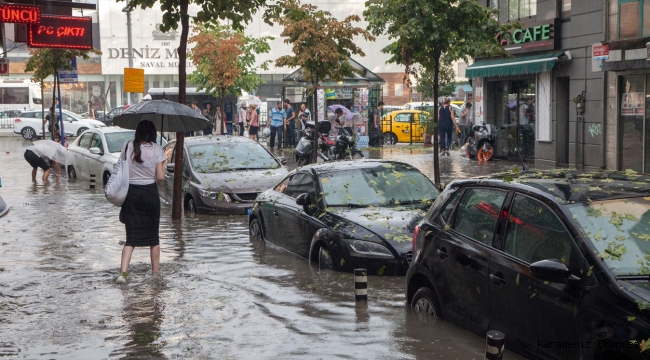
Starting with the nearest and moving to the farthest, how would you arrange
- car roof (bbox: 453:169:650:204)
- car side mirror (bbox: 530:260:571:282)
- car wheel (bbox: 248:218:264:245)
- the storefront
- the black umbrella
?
1. car side mirror (bbox: 530:260:571:282)
2. car roof (bbox: 453:169:650:204)
3. the black umbrella
4. car wheel (bbox: 248:218:264:245)
5. the storefront

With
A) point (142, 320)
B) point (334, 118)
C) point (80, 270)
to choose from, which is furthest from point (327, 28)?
point (142, 320)

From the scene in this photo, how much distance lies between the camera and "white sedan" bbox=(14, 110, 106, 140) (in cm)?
4981

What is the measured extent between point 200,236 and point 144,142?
414 cm

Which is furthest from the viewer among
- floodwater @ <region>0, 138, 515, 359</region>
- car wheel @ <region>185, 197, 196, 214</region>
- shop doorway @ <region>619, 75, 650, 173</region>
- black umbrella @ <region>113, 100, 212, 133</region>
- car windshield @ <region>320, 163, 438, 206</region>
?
shop doorway @ <region>619, 75, 650, 173</region>

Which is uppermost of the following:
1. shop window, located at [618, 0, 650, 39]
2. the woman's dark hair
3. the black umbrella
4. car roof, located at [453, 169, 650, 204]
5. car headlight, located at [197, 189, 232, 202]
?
shop window, located at [618, 0, 650, 39]

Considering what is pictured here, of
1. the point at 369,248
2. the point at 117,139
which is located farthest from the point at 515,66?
the point at 369,248

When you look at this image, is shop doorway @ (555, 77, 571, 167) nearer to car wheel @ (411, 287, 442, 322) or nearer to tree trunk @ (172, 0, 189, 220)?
tree trunk @ (172, 0, 189, 220)

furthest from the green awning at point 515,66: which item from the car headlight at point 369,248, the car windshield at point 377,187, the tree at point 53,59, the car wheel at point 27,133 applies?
the car wheel at point 27,133

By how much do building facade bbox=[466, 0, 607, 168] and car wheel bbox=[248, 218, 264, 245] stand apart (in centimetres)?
1147

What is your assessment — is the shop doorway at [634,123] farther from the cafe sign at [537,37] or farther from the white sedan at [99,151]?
the white sedan at [99,151]

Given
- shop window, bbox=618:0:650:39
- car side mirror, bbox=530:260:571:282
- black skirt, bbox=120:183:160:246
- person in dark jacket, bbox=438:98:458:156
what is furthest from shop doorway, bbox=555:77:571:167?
car side mirror, bbox=530:260:571:282

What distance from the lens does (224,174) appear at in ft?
54.7

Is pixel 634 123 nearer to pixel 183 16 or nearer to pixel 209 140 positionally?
pixel 209 140

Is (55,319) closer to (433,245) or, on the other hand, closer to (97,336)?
(97,336)
